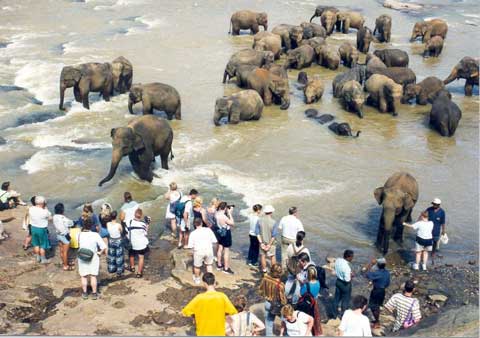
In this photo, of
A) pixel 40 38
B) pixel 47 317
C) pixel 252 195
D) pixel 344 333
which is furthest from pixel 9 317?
pixel 40 38

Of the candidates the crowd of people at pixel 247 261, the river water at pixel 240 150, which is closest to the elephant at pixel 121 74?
the river water at pixel 240 150

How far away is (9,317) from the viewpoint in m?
9.86

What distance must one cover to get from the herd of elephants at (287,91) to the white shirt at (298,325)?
550 cm

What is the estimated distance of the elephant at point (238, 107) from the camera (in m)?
21.2

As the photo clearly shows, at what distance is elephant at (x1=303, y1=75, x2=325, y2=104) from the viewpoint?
23812mm

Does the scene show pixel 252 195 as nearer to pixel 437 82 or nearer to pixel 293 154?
pixel 293 154

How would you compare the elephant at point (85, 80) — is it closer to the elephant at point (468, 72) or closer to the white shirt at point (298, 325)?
the elephant at point (468, 72)

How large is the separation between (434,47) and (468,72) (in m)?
7.38

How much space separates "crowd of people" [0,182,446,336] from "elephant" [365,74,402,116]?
10625 mm

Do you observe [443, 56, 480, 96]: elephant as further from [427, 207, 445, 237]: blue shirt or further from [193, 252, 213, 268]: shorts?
[193, 252, 213, 268]: shorts

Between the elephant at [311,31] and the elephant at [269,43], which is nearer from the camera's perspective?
the elephant at [269,43]

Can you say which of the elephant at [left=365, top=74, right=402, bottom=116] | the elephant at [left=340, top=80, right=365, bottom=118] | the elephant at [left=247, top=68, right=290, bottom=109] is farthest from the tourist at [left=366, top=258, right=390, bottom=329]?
the elephant at [left=247, top=68, right=290, bottom=109]

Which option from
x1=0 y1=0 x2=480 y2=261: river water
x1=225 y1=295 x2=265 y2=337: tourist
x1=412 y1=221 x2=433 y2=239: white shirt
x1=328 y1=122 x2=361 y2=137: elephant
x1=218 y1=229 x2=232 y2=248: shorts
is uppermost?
x1=225 y1=295 x2=265 y2=337: tourist

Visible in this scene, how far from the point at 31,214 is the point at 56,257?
110 centimetres
